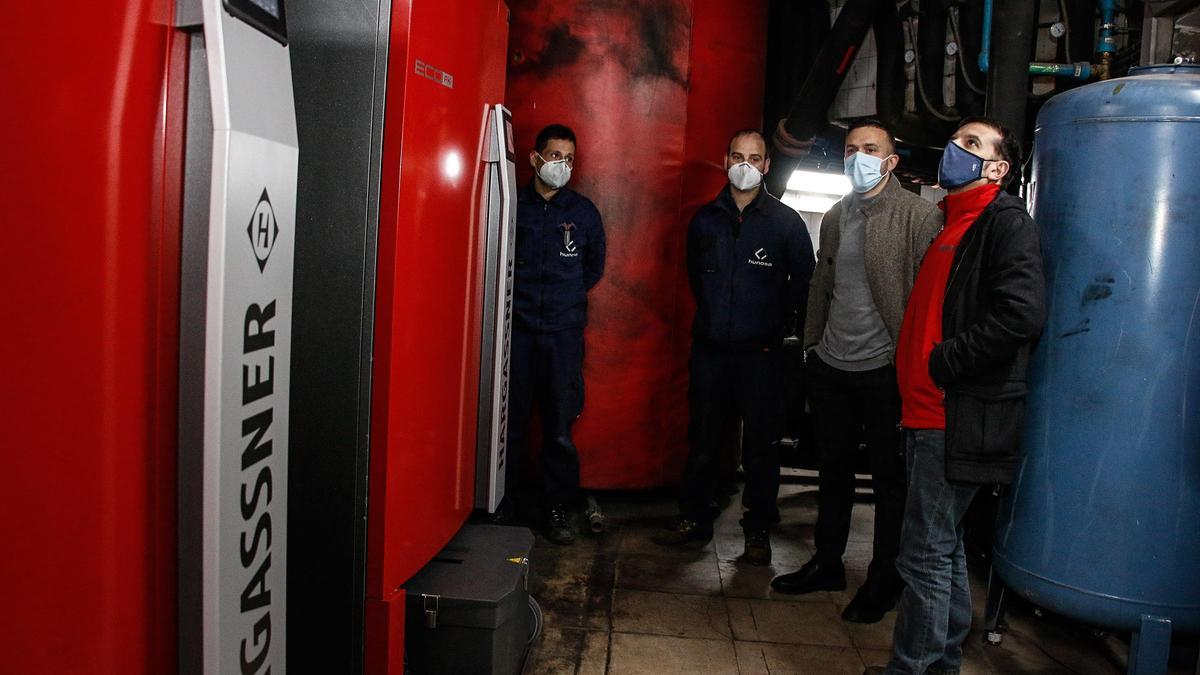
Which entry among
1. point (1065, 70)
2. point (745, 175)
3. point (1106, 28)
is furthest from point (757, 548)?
point (1106, 28)

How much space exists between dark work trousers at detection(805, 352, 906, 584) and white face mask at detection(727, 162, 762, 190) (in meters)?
0.70

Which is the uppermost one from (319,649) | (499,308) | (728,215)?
(728,215)

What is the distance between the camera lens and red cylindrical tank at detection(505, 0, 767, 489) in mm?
3555

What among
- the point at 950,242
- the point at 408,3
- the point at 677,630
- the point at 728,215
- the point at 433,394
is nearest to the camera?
the point at 408,3

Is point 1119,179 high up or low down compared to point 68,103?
up

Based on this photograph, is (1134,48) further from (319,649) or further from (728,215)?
(319,649)

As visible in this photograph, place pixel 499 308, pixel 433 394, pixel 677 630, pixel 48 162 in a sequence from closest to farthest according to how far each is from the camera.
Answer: pixel 48 162
pixel 433 394
pixel 499 308
pixel 677 630

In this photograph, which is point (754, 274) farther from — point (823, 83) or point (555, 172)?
point (823, 83)

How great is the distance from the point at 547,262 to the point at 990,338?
5.83 ft

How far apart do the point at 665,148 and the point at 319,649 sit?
2.59 meters

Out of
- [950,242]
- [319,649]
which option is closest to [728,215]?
[950,242]

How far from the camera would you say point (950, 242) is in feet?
7.04

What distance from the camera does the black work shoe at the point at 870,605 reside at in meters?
2.76

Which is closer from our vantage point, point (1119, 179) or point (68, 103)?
point (68, 103)
